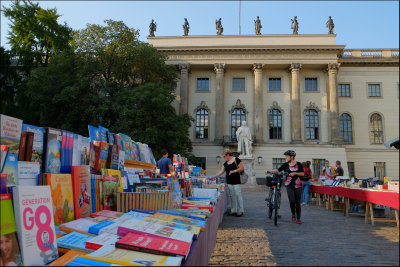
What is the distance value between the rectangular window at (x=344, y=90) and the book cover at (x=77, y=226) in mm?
36459

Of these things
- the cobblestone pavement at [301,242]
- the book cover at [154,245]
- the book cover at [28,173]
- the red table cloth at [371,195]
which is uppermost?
the book cover at [28,173]

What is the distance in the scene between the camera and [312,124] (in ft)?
109

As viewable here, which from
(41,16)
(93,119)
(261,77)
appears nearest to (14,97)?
(41,16)

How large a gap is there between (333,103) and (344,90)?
4.31 meters

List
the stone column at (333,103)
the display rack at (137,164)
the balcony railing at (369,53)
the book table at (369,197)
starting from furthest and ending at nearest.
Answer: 1. the balcony railing at (369,53)
2. the stone column at (333,103)
3. the book table at (369,197)
4. the display rack at (137,164)

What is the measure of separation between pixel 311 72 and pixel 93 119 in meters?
23.0

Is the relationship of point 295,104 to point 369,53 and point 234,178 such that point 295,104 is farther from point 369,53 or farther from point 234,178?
point 234,178

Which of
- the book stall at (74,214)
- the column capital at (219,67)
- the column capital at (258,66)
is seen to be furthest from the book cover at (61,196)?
the column capital at (258,66)

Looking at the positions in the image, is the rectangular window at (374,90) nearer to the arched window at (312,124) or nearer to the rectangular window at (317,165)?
the arched window at (312,124)

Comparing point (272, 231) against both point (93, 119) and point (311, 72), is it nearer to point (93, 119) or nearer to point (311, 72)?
point (93, 119)

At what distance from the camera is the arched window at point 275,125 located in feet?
109

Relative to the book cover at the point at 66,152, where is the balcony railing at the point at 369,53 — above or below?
above

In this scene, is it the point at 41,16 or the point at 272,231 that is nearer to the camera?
the point at 272,231

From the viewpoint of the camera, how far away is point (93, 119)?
22969 millimetres
